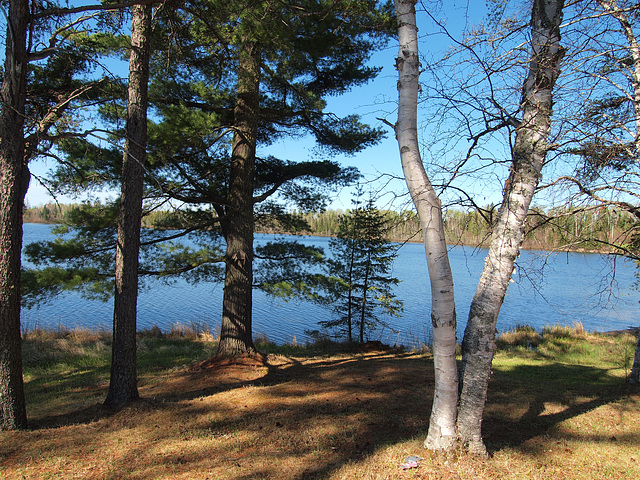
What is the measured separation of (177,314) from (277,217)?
10081 millimetres

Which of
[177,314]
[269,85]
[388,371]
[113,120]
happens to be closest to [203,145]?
[113,120]

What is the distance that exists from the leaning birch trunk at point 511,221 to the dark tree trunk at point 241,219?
509 centimetres

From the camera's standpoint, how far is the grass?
3387 mm

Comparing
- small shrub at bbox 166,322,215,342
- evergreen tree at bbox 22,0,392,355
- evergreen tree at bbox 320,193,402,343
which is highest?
evergreen tree at bbox 22,0,392,355

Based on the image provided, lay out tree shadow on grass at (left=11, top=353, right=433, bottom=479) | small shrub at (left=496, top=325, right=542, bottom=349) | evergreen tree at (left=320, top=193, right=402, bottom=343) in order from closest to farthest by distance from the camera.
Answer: tree shadow on grass at (left=11, top=353, right=433, bottom=479), small shrub at (left=496, top=325, right=542, bottom=349), evergreen tree at (left=320, top=193, right=402, bottom=343)

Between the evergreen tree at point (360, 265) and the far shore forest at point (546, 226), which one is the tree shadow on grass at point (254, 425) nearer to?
the far shore forest at point (546, 226)

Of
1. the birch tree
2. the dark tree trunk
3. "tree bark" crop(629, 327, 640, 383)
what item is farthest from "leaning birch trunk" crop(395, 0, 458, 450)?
"tree bark" crop(629, 327, 640, 383)

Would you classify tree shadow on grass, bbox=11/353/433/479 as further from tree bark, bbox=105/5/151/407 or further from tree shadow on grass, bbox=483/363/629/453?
tree shadow on grass, bbox=483/363/629/453

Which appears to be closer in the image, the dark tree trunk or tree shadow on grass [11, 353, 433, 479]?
tree shadow on grass [11, 353, 433, 479]

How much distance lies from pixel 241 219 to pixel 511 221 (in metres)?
5.48

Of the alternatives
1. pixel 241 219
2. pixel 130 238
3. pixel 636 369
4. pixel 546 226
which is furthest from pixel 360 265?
pixel 130 238

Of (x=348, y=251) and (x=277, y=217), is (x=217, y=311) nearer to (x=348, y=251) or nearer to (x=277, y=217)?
(x=348, y=251)

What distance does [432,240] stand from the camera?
3369mm

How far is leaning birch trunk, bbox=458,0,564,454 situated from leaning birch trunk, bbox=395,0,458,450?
0.15 meters
